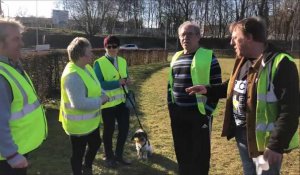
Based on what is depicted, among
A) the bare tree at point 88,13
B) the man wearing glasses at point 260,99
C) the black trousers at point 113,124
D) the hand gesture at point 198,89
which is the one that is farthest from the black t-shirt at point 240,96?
the bare tree at point 88,13

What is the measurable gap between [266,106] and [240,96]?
0.37 meters

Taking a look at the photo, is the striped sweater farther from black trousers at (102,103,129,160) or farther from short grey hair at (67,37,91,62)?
black trousers at (102,103,129,160)

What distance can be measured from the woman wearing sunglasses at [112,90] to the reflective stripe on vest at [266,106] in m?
2.92

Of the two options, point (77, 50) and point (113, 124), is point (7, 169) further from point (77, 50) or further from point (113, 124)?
point (113, 124)

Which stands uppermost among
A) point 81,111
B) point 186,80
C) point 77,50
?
point 77,50

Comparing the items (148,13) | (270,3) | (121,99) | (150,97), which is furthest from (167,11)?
(121,99)

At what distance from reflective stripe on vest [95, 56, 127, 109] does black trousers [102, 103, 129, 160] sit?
0.32 feet

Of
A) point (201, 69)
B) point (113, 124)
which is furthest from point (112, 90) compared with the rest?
point (201, 69)

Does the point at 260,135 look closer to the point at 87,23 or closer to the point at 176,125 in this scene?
the point at 176,125

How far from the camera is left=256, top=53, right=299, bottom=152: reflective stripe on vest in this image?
3117 millimetres

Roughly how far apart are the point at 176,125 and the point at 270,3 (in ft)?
235

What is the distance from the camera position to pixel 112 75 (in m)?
5.90

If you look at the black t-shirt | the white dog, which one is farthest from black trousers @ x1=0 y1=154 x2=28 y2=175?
the white dog

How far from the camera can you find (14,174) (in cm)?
323
